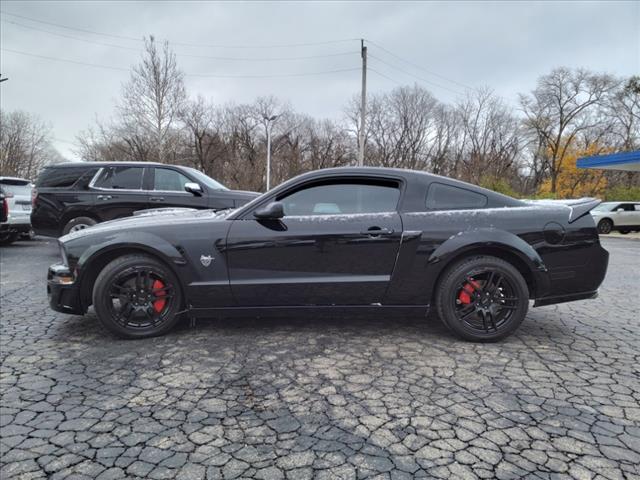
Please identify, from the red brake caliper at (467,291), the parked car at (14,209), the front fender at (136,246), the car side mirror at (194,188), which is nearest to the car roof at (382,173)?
the red brake caliper at (467,291)

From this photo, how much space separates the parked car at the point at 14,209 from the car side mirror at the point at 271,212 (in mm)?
8540

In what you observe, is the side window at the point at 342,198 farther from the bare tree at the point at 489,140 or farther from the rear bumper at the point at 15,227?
the bare tree at the point at 489,140

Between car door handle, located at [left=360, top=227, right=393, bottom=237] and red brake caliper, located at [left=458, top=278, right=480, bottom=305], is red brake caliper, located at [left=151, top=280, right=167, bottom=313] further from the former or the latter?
red brake caliper, located at [left=458, top=278, right=480, bottom=305]

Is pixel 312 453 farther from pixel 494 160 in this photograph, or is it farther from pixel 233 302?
pixel 494 160

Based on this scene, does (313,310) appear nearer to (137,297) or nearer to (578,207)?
(137,297)

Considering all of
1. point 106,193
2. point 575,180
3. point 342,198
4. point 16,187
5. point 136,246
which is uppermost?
point 575,180

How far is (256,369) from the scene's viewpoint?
9.88 ft

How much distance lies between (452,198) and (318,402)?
6.92 feet

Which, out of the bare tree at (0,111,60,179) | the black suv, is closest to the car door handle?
the black suv

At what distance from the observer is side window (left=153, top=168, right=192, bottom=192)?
7.67m

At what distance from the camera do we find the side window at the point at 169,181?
7.67m

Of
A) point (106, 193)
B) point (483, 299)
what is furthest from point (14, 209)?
point (483, 299)

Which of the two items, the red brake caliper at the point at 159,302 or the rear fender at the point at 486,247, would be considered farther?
the red brake caliper at the point at 159,302

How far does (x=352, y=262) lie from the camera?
139 inches
